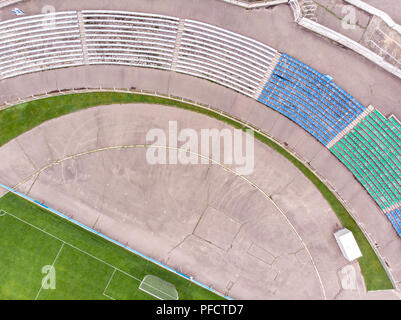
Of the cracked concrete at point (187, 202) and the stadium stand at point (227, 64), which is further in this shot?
the cracked concrete at point (187, 202)

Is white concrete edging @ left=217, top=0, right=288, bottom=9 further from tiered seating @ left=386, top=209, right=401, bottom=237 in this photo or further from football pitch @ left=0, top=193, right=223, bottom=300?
football pitch @ left=0, top=193, right=223, bottom=300

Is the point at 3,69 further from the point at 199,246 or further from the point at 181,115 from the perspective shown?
the point at 199,246

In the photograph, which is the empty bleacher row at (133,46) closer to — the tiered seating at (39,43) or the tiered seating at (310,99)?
the tiered seating at (39,43)

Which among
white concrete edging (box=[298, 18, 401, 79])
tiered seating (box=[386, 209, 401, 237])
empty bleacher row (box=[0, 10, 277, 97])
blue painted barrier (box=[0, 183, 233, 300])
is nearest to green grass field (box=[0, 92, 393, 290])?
tiered seating (box=[386, 209, 401, 237])

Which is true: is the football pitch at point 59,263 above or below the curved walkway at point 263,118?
below

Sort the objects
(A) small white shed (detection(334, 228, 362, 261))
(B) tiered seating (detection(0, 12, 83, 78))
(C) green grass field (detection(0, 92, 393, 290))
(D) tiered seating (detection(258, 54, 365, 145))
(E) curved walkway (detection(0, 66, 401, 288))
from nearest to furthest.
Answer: (D) tiered seating (detection(258, 54, 365, 145)), (B) tiered seating (detection(0, 12, 83, 78)), (A) small white shed (detection(334, 228, 362, 261)), (E) curved walkway (detection(0, 66, 401, 288)), (C) green grass field (detection(0, 92, 393, 290))

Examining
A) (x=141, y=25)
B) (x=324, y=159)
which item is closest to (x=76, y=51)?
(x=141, y=25)

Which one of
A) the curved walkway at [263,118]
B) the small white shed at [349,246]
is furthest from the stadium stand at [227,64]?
the small white shed at [349,246]
